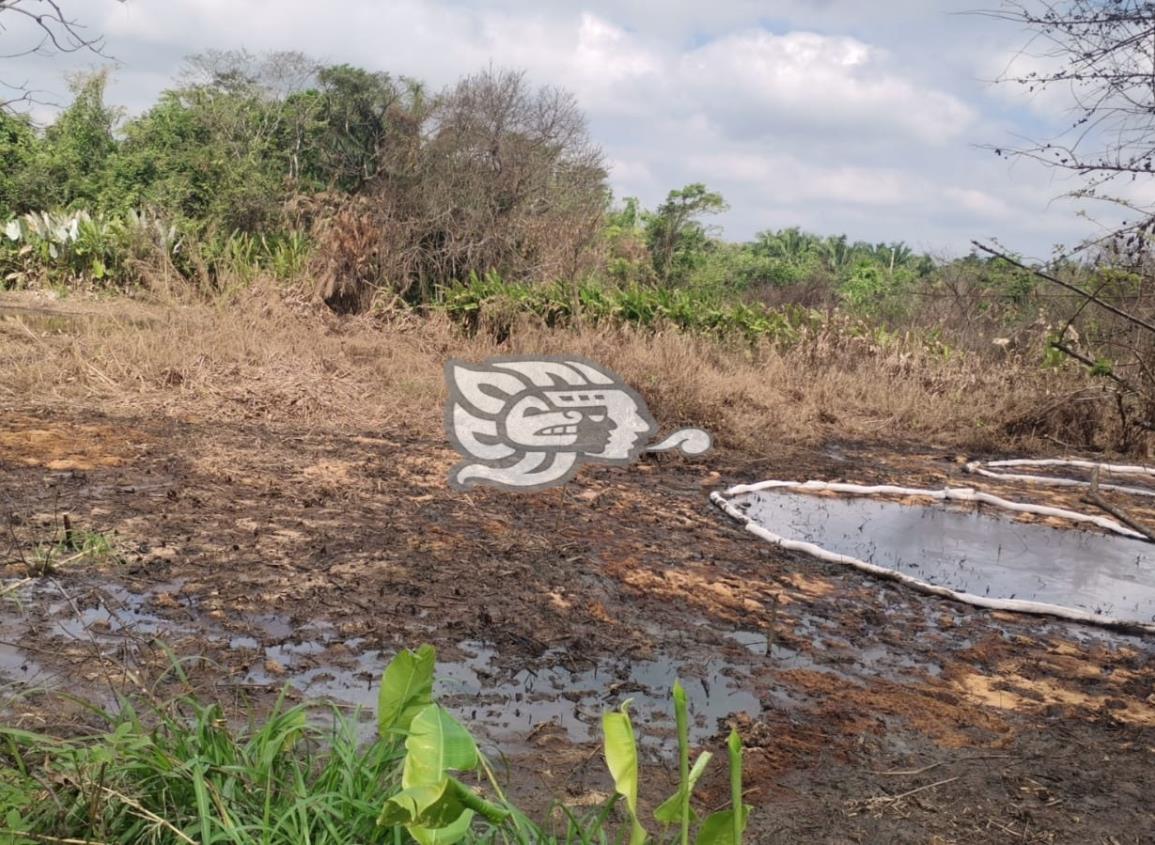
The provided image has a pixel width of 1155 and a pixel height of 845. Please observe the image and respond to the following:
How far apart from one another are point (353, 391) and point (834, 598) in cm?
453

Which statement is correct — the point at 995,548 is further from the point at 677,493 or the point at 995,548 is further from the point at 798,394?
the point at 798,394

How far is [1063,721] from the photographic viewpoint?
3.06 m

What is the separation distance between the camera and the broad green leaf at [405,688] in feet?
5.14

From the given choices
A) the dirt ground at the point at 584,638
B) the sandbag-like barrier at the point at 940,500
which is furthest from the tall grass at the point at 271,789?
the sandbag-like barrier at the point at 940,500

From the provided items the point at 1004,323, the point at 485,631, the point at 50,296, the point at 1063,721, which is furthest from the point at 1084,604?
the point at 50,296

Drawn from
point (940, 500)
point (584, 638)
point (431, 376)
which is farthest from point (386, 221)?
point (584, 638)

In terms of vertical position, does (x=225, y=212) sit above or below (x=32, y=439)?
above

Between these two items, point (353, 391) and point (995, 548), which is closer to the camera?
point (995, 548)

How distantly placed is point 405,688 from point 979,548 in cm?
432

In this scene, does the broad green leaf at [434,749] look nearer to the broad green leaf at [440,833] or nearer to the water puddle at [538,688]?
the broad green leaf at [440,833]

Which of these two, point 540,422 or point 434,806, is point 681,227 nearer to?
point 540,422

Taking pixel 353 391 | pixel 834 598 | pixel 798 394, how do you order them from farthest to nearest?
pixel 798 394
pixel 353 391
pixel 834 598

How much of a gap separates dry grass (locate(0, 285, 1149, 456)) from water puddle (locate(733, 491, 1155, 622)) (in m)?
1.54

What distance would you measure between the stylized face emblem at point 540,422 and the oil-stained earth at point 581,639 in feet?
2.18
